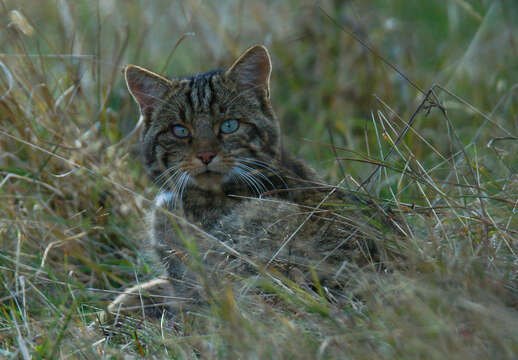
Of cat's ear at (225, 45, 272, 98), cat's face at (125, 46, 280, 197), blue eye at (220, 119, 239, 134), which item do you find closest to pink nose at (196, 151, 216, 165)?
cat's face at (125, 46, 280, 197)

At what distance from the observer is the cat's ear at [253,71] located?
2.98 metres

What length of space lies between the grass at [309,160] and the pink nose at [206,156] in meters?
0.49

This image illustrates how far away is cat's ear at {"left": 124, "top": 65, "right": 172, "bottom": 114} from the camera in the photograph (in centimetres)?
307

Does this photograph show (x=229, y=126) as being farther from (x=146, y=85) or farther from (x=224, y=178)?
(x=146, y=85)

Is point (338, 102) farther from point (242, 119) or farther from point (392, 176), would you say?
point (242, 119)

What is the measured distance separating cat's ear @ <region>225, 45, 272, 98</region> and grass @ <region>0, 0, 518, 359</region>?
41 centimetres

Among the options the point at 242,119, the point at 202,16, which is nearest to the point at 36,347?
the point at 242,119

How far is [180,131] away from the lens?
302cm

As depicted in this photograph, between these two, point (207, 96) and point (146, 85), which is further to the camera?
point (146, 85)

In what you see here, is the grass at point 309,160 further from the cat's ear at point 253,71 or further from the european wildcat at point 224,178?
the cat's ear at point 253,71

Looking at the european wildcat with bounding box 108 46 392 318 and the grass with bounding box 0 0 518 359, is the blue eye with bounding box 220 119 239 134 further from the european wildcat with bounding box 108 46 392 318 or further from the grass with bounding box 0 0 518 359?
the grass with bounding box 0 0 518 359

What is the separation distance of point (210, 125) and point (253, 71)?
0.37 meters

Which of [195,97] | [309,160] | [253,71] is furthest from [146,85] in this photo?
[309,160]

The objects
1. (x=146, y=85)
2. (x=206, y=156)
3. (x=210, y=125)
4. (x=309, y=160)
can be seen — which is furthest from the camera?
(x=309, y=160)
